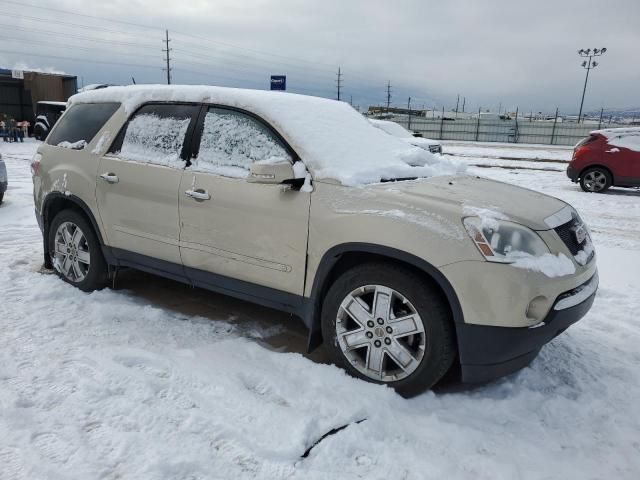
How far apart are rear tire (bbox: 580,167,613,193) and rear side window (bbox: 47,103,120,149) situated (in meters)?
10.6

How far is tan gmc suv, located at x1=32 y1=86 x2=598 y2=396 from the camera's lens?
8.64 feet

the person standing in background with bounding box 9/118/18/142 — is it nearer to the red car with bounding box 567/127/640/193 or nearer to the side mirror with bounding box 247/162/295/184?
the red car with bounding box 567/127/640/193

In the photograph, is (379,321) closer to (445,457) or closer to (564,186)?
(445,457)

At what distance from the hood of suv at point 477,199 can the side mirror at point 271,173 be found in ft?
1.80

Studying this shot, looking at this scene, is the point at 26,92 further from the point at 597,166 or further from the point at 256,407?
the point at 256,407

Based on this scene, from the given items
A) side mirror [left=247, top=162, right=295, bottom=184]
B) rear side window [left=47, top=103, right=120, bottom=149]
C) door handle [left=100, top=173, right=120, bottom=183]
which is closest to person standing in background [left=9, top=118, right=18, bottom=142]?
rear side window [left=47, top=103, right=120, bottom=149]

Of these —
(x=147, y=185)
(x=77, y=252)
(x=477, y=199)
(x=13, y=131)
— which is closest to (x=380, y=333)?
(x=477, y=199)

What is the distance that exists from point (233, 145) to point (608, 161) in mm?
10510

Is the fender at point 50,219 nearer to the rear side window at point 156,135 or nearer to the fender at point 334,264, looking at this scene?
the rear side window at point 156,135

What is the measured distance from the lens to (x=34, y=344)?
11.0 ft

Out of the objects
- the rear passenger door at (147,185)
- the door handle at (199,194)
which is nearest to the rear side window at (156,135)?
the rear passenger door at (147,185)

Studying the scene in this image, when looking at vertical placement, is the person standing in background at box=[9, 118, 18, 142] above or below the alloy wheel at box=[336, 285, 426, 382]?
above

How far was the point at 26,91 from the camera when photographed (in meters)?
26.4

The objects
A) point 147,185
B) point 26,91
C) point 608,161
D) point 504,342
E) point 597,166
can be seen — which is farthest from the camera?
point 26,91
